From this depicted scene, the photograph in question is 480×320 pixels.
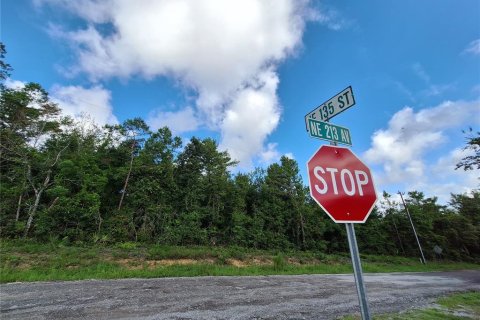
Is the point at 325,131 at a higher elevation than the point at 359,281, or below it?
higher

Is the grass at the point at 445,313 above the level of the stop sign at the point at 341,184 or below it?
below

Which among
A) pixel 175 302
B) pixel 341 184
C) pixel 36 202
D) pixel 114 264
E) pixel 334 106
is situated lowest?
pixel 175 302

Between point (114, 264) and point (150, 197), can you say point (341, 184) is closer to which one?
point (114, 264)

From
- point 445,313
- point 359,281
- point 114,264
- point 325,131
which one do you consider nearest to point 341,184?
point 325,131

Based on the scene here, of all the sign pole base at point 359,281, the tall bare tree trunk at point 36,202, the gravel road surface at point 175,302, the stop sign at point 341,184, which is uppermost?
the tall bare tree trunk at point 36,202

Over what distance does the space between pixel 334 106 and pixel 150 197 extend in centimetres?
2615

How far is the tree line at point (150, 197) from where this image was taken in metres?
21.8

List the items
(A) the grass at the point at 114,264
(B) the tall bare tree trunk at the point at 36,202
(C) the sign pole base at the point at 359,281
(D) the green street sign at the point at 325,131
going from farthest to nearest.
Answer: (B) the tall bare tree trunk at the point at 36,202
(A) the grass at the point at 114,264
(D) the green street sign at the point at 325,131
(C) the sign pole base at the point at 359,281

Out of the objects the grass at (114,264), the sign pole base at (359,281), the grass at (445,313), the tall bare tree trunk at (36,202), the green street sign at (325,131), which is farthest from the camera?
the tall bare tree trunk at (36,202)

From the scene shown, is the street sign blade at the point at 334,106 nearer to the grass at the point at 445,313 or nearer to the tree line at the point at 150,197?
the grass at the point at 445,313

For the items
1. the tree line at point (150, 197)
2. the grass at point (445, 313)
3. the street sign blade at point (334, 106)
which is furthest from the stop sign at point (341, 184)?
the tree line at point (150, 197)

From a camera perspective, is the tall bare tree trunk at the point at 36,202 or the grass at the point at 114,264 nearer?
the grass at the point at 114,264

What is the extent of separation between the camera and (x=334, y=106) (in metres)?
2.82

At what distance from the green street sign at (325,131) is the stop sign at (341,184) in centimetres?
17
